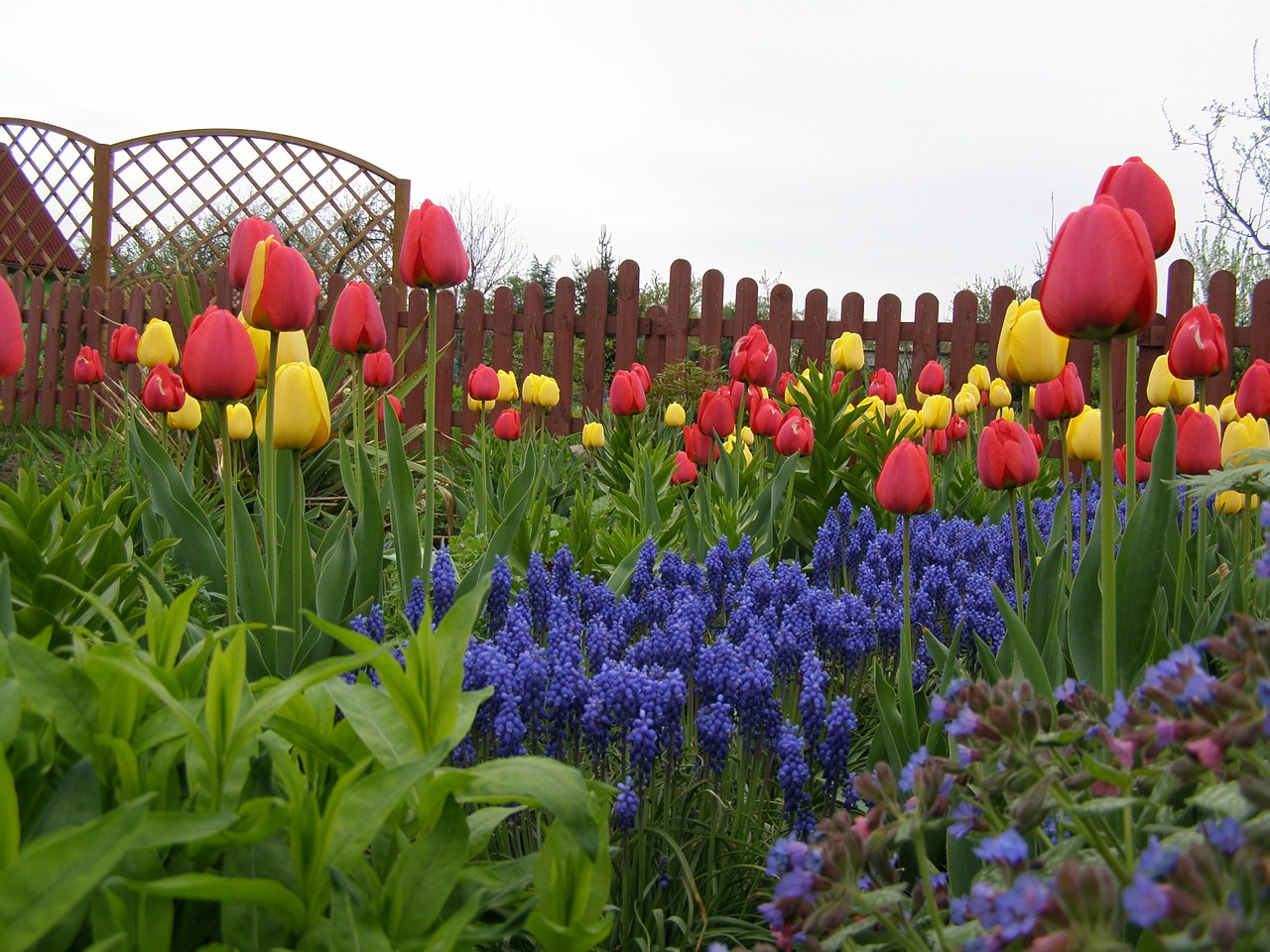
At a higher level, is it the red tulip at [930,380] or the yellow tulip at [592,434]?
the red tulip at [930,380]

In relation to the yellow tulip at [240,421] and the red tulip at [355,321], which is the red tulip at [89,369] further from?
the red tulip at [355,321]

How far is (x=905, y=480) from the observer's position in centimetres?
166

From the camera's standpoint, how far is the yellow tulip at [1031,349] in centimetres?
182

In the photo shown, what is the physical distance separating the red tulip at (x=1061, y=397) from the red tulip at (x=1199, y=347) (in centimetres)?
18

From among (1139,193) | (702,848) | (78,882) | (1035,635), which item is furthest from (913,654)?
(78,882)

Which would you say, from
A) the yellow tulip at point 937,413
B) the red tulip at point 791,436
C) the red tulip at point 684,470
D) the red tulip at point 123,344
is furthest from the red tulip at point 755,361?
the red tulip at point 123,344

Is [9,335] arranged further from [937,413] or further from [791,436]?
[937,413]

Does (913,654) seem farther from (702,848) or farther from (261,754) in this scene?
(261,754)

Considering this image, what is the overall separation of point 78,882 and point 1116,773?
0.71 metres

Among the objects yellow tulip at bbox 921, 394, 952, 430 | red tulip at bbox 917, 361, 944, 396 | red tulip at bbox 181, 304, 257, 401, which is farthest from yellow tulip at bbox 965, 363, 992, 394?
red tulip at bbox 181, 304, 257, 401

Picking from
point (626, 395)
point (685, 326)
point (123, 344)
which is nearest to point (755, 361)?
point (626, 395)

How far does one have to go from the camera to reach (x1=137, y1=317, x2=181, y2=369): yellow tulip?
3.48 metres

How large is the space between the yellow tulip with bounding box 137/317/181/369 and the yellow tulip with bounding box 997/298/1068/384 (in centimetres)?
278

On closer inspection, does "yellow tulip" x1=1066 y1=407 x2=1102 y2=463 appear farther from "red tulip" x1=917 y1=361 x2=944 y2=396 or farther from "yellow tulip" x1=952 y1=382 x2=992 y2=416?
"yellow tulip" x1=952 y1=382 x2=992 y2=416
